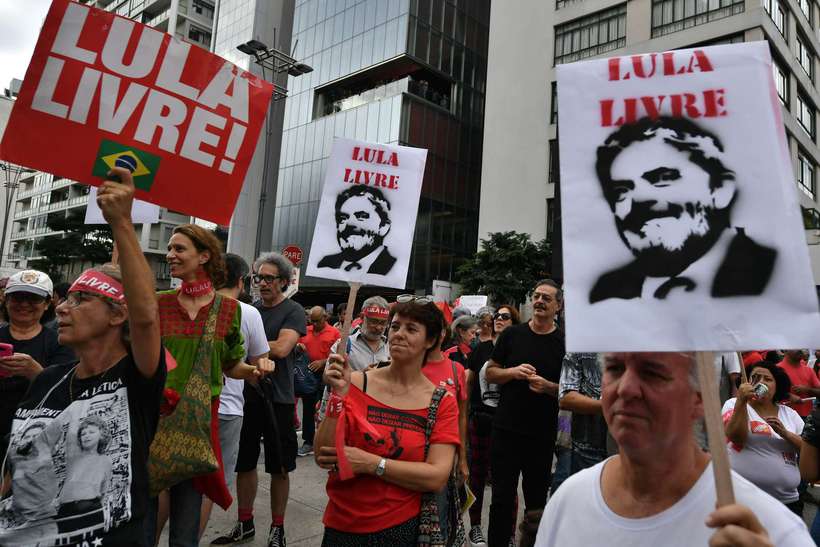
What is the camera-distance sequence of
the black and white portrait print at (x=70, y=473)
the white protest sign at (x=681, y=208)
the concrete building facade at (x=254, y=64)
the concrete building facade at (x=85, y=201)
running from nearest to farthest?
1. the white protest sign at (x=681, y=208)
2. the black and white portrait print at (x=70, y=473)
3. the concrete building facade at (x=254, y=64)
4. the concrete building facade at (x=85, y=201)

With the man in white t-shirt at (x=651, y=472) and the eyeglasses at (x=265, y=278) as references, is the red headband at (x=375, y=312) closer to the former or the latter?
the eyeglasses at (x=265, y=278)

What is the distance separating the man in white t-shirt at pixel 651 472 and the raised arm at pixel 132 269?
1.50m

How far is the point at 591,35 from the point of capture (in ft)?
95.2

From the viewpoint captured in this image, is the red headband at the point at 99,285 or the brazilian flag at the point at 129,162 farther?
the brazilian flag at the point at 129,162

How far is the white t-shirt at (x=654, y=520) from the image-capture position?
1206 mm

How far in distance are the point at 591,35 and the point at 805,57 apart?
11230 mm

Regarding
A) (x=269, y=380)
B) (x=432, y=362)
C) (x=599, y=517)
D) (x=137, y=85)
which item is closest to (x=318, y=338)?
(x=269, y=380)

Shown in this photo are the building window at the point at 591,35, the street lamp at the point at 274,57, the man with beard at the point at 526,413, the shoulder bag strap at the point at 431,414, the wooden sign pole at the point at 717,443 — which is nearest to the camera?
the wooden sign pole at the point at 717,443

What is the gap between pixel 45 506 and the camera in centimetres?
197

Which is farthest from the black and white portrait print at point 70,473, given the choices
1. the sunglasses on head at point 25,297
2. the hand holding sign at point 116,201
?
the sunglasses on head at point 25,297

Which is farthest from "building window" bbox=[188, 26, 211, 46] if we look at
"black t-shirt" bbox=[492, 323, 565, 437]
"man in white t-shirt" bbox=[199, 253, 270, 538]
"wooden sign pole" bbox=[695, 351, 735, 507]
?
"wooden sign pole" bbox=[695, 351, 735, 507]

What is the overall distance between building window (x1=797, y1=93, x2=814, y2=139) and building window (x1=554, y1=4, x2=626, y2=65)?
973 centimetres

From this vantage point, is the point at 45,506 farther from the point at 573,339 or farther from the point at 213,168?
the point at 573,339

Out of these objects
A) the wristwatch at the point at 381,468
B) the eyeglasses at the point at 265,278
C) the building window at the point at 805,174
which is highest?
the building window at the point at 805,174
